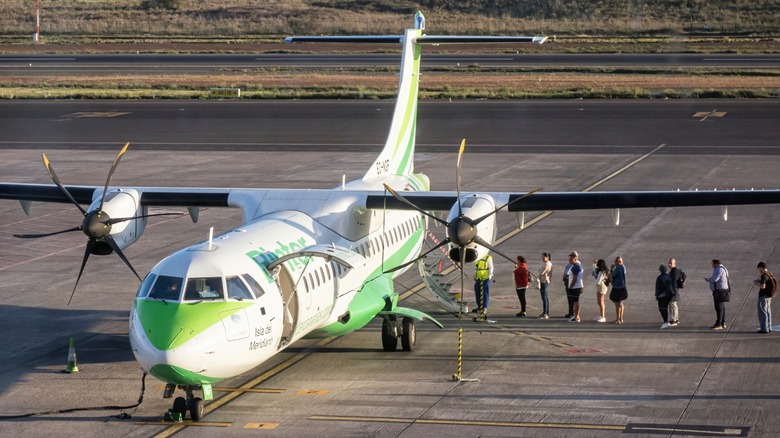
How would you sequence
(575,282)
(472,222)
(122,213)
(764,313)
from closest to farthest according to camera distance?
(472,222) → (122,213) → (764,313) → (575,282)

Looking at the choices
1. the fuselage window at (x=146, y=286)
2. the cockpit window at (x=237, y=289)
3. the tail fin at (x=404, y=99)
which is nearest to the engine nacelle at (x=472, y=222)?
the cockpit window at (x=237, y=289)

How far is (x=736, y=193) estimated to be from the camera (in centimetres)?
2347

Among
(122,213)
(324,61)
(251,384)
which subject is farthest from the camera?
(324,61)

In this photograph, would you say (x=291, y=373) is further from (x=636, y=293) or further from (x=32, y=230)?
(x=32, y=230)

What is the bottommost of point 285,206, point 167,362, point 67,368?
point 67,368

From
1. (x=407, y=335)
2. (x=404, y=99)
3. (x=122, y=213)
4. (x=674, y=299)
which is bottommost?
(x=407, y=335)

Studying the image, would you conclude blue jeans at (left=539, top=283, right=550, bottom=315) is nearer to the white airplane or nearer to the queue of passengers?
the queue of passengers

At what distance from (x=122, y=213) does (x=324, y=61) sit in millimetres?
84967

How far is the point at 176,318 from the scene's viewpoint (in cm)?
1803

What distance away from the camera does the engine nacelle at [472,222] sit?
69.8ft

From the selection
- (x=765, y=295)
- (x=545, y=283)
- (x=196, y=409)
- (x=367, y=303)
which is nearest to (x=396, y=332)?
(x=367, y=303)

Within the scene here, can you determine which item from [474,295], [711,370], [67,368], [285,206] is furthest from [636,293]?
[67,368]

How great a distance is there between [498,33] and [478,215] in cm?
10934

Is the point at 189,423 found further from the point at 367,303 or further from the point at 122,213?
the point at 122,213
